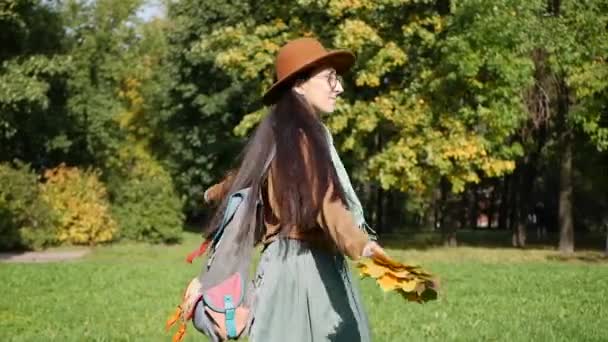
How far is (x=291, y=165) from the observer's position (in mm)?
3703

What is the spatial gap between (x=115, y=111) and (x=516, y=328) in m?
34.4

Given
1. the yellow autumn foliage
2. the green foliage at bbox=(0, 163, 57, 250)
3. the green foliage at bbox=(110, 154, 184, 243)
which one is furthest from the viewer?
the green foliage at bbox=(110, 154, 184, 243)

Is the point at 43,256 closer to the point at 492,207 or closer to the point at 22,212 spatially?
the point at 22,212

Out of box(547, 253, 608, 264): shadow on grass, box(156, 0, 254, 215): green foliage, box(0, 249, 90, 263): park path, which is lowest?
box(0, 249, 90, 263): park path

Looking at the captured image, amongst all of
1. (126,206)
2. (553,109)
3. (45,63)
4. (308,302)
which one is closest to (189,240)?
(126,206)

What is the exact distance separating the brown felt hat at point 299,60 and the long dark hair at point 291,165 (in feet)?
0.19

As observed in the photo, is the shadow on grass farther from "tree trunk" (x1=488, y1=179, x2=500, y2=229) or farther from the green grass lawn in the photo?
"tree trunk" (x1=488, y1=179, x2=500, y2=229)

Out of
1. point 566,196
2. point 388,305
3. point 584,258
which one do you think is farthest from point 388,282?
point 566,196

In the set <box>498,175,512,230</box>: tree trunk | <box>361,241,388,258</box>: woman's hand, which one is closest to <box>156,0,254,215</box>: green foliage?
<box>498,175,512,230</box>: tree trunk

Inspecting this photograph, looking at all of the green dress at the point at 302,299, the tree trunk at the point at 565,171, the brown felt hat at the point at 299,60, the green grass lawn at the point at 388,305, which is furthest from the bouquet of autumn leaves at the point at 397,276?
the tree trunk at the point at 565,171

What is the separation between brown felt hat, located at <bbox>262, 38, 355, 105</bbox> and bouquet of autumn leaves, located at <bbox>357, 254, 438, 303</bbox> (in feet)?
3.13

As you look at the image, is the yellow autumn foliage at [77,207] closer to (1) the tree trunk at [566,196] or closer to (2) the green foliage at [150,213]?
(2) the green foliage at [150,213]

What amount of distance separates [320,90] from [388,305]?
29.0 feet

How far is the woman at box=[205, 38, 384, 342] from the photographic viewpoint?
370cm
